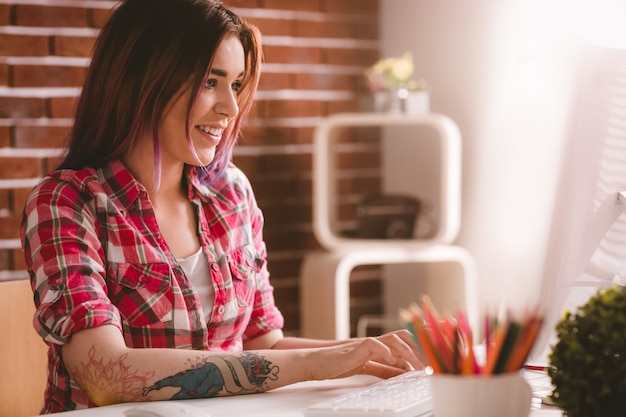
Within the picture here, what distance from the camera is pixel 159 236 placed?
176 centimetres

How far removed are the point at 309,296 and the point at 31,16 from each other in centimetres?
128

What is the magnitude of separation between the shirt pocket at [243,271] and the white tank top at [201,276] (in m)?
0.05

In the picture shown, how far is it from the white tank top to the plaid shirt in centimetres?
1

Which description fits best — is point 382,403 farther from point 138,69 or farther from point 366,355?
point 138,69

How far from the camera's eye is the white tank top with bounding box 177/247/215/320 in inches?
70.9

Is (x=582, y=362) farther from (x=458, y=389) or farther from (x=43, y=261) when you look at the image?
(x=43, y=261)

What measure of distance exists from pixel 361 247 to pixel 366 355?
70.8 inches

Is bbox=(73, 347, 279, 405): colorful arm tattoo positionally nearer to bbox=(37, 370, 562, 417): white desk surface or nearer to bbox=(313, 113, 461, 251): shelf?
bbox=(37, 370, 562, 417): white desk surface

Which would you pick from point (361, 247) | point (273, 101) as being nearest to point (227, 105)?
point (361, 247)

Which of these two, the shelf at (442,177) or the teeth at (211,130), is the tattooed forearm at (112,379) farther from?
the shelf at (442,177)

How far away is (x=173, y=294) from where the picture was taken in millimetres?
1734

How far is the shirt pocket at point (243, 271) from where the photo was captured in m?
1.87

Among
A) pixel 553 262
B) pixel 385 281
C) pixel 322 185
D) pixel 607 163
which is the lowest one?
pixel 385 281

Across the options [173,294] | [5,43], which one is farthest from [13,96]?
[173,294]
